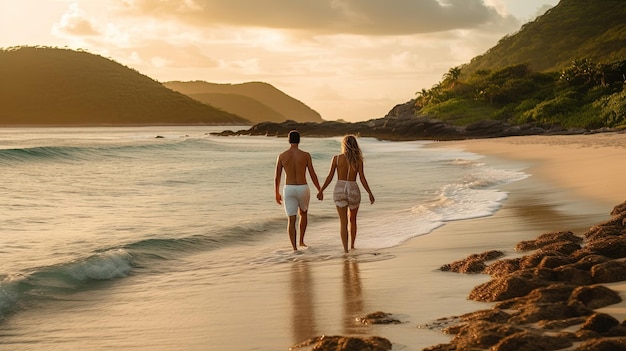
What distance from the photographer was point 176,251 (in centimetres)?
1130

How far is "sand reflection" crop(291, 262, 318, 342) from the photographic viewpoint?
585 centimetres

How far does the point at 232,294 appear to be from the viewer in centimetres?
769

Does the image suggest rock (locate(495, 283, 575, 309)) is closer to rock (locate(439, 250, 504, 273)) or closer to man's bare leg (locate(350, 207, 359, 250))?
rock (locate(439, 250, 504, 273))

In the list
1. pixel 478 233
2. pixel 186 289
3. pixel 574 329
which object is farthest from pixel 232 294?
pixel 478 233

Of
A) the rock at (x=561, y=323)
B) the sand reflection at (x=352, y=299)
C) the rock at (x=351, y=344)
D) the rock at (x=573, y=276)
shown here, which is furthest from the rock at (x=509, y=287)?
the rock at (x=351, y=344)

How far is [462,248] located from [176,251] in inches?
179

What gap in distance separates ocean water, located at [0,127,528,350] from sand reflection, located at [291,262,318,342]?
0.03 m

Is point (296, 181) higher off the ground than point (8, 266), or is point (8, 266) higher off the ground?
point (296, 181)

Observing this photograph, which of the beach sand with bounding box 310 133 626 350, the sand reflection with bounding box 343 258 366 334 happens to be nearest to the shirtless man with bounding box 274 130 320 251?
the beach sand with bounding box 310 133 626 350

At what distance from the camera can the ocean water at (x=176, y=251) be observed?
21.0 feet

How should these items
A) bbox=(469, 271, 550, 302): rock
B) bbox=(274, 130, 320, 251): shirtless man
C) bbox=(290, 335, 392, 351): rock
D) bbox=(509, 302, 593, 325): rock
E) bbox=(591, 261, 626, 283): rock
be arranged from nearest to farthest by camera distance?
bbox=(290, 335, 392, 351): rock
bbox=(509, 302, 593, 325): rock
bbox=(469, 271, 550, 302): rock
bbox=(591, 261, 626, 283): rock
bbox=(274, 130, 320, 251): shirtless man

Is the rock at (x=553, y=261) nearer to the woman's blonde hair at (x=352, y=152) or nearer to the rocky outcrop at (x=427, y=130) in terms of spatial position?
the woman's blonde hair at (x=352, y=152)

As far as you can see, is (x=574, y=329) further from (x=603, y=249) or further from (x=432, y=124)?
(x=432, y=124)

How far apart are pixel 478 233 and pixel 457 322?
5429 mm
